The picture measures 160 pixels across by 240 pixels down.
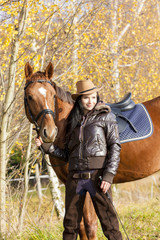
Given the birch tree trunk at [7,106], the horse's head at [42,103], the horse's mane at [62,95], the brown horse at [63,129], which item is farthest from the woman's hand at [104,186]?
the birch tree trunk at [7,106]

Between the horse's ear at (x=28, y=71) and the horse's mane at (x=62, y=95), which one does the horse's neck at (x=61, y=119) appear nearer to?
the horse's mane at (x=62, y=95)

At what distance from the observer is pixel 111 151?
2705 millimetres

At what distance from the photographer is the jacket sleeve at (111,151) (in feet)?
8.64

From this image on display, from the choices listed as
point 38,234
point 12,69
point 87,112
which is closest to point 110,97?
point 12,69

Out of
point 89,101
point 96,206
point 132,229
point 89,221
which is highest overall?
point 89,101

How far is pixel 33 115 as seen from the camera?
3.17 metres

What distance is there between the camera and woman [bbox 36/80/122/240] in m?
2.70

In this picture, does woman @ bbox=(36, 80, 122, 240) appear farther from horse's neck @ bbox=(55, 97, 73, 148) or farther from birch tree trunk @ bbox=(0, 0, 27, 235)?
birch tree trunk @ bbox=(0, 0, 27, 235)

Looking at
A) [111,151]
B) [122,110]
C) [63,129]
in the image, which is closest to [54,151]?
[63,129]

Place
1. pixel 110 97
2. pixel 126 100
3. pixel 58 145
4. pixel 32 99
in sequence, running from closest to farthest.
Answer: pixel 32 99 < pixel 58 145 < pixel 126 100 < pixel 110 97

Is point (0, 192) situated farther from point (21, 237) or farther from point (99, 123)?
point (99, 123)

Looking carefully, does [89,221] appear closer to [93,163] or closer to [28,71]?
[93,163]

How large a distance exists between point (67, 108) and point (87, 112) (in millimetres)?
615

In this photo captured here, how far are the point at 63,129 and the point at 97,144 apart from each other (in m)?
0.76
